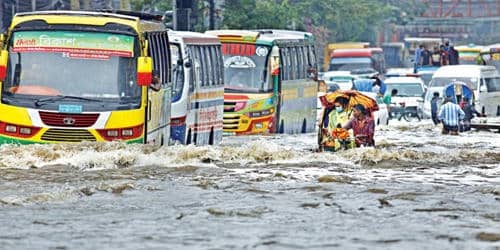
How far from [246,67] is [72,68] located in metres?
11.0

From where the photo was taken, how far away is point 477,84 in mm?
42438

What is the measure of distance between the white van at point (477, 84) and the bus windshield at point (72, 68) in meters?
22.1

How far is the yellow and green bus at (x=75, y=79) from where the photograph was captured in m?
19.9

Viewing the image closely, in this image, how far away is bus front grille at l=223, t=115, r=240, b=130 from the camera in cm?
3020

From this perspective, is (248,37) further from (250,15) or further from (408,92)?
(408,92)

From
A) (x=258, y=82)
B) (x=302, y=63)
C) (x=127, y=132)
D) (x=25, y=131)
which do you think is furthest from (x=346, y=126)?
(x=302, y=63)

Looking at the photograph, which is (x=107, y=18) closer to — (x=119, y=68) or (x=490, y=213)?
(x=119, y=68)

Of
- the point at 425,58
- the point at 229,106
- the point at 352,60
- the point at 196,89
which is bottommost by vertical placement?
the point at 352,60

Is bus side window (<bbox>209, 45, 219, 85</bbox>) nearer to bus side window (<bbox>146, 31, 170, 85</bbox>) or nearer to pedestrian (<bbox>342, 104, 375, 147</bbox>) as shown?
bus side window (<bbox>146, 31, 170, 85</bbox>)

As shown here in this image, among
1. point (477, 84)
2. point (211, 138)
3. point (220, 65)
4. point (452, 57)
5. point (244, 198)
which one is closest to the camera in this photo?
point (244, 198)

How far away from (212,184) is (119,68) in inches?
132

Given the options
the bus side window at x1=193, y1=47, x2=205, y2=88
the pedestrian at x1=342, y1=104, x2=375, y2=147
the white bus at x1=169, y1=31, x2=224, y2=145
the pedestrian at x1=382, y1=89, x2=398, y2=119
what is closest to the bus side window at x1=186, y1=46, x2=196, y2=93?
the white bus at x1=169, y1=31, x2=224, y2=145

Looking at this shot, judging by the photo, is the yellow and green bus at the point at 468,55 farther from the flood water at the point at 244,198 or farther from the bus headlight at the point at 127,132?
the bus headlight at the point at 127,132

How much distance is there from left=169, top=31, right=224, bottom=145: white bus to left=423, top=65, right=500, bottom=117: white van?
49.5ft
